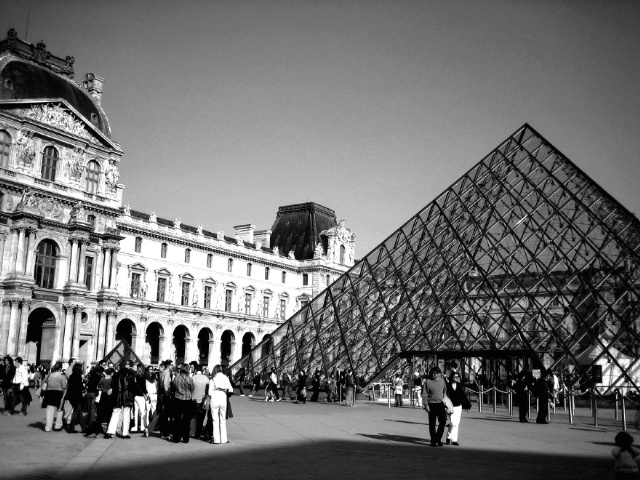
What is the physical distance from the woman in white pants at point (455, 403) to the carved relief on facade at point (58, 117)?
34.1 metres

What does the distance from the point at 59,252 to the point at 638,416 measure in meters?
33.7

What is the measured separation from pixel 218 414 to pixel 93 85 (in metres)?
41.2

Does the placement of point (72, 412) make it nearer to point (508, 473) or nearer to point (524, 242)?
point (508, 473)

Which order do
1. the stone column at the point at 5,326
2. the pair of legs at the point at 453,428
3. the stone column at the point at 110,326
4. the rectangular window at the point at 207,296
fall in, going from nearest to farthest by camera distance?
1. the pair of legs at the point at 453,428
2. the stone column at the point at 5,326
3. the stone column at the point at 110,326
4. the rectangular window at the point at 207,296

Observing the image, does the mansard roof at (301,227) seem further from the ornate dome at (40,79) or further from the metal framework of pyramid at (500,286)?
the metal framework of pyramid at (500,286)

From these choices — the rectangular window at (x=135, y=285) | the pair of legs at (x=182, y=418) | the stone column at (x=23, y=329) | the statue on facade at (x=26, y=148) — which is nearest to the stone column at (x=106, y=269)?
the rectangular window at (x=135, y=285)

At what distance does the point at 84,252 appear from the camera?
41625 millimetres

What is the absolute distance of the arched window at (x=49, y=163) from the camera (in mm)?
40500

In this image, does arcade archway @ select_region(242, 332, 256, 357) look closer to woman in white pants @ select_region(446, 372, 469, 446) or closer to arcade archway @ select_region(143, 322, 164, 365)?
arcade archway @ select_region(143, 322, 164, 365)

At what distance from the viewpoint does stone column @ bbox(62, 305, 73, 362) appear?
131 feet

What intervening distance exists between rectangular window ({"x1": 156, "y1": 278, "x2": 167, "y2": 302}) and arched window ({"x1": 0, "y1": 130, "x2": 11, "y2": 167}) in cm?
1590

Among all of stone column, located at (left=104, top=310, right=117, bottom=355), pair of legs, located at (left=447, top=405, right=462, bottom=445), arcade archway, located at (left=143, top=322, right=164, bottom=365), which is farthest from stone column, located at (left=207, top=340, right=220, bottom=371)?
pair of legs, located at (left=447, top=405, right=462, bottom=445)

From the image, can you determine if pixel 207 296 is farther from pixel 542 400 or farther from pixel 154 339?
pixel 542 400

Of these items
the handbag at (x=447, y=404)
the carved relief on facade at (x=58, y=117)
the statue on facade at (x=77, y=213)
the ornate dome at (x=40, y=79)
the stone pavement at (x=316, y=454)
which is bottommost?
the stone pavement at (x=316, y=454)
